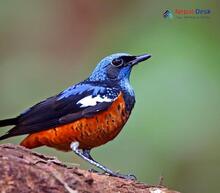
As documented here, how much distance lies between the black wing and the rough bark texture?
0.93m

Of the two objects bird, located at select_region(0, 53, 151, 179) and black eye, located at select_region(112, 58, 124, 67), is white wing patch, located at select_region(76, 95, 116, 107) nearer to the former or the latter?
bird, located at select_region(0, 53, 151, 179)

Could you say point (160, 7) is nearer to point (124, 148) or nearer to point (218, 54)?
point (218, 54)

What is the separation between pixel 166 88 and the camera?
22.0 feet

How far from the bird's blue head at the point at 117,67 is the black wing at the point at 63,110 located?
0.28 m

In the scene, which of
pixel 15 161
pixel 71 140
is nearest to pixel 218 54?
pixel 71 140

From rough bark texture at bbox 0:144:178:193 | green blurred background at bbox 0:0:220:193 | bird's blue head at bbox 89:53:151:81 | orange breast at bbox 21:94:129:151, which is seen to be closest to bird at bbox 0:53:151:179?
orange breast at bbox 21:94:129:151

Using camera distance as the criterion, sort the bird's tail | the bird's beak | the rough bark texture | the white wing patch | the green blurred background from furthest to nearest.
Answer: the green blurred background → the bird's beak → the white wing patch → the bird's tail → the rough bark texture

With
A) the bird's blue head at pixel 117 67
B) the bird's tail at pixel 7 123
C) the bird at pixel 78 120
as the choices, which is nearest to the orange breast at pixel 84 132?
the bird at pixel 78 120

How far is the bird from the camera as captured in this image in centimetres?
507

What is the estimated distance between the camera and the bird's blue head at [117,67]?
5645 mm

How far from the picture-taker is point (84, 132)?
16.6 ft

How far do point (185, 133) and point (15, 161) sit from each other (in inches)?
117

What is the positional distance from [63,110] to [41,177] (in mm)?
1305

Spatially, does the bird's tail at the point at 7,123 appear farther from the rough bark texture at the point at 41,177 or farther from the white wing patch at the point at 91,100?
the rough bark texture at the point at 41,177
